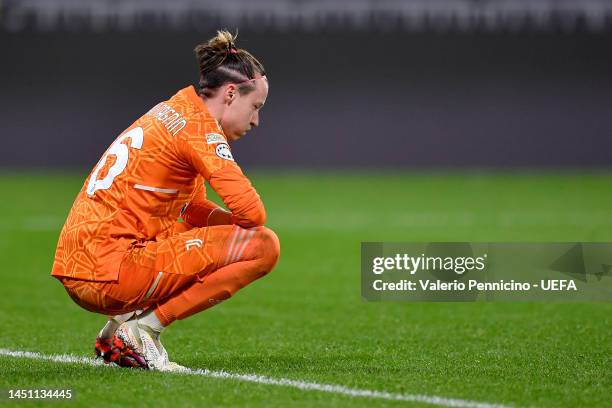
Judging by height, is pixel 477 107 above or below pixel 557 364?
above

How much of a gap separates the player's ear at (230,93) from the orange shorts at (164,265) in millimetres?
640

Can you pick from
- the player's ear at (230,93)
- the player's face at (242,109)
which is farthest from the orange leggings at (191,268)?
the player's ear at (230,93)

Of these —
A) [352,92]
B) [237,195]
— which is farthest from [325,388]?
[352,92]

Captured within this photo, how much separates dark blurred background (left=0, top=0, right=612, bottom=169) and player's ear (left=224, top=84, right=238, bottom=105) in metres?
20.7

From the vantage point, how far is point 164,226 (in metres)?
5.08

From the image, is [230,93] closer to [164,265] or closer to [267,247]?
[267,247]

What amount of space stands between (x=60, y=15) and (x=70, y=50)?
1633 millimetres

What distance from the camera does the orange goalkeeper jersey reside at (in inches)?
188

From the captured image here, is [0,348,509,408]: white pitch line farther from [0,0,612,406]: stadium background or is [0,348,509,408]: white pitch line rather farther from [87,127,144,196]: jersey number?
[0,0,612,406]: stadium background

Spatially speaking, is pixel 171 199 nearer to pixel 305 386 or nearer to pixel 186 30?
pixel 305 386

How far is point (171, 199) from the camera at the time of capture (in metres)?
5.04

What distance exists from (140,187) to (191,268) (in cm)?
47

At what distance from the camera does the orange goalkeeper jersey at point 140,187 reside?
188 inches

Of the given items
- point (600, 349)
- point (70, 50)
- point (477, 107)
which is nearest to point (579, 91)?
point (477, 107)
